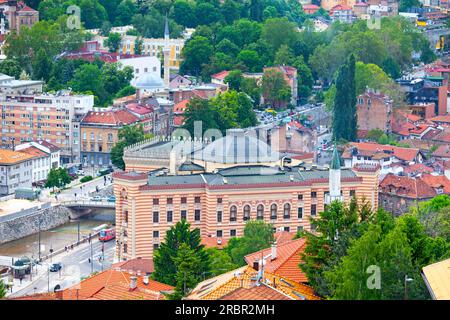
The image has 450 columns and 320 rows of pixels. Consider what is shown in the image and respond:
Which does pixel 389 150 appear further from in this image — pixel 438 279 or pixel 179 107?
pixel 438 279

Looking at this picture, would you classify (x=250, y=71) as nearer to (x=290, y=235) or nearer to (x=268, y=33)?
(x=268, y=33)

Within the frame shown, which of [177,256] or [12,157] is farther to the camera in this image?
[12,157]

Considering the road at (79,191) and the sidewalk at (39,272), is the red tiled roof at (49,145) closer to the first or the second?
the road at (79,191)

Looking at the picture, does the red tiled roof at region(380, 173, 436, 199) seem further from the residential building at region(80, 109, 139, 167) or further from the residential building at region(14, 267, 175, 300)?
the residential building at region(14, 267, 175, 300)

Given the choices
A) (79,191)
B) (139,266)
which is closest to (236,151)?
(139,266)

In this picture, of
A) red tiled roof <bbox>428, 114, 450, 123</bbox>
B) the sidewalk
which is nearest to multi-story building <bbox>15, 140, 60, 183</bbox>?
the sidewalk

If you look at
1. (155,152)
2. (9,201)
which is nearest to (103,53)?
(9,201)
